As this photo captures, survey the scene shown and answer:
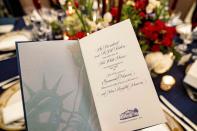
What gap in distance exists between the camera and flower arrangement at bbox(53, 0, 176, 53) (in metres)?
0.72

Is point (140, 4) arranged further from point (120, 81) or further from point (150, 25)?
point (120, 81)

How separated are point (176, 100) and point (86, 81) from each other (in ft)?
1.40

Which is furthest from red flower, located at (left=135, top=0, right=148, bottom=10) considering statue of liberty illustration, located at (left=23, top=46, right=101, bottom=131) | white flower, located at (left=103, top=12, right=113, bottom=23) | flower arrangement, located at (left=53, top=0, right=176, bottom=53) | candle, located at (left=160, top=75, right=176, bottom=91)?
statue of liberty illustration, located at (left=23, top=46, right=101, bottom=131)

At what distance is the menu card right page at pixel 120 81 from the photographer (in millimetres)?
439

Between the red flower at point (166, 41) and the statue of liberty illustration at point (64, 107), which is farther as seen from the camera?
the red flower at point (166, 41)

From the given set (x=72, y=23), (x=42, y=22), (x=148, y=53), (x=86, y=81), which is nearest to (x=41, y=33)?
(x=42, y=22)

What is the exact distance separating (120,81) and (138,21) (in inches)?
15.0

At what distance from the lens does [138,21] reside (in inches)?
29.8

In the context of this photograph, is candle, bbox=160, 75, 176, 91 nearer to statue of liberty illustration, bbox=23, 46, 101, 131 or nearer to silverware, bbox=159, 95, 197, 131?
silverware, bbox=159, 95, 197, 131

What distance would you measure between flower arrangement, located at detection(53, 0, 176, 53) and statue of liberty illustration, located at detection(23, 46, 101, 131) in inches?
11.0

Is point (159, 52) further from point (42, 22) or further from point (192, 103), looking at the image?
point (42, 22)

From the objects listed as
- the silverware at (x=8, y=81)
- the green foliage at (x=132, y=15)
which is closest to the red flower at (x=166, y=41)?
the green foliage at (x=132, y=15)

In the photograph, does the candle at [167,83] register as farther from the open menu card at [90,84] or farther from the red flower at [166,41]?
the open menu card at [90,84]

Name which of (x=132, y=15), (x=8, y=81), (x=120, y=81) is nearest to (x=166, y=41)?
(x=132, y=15)
